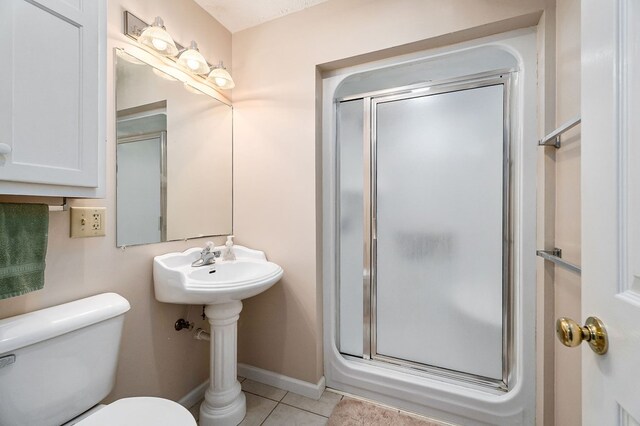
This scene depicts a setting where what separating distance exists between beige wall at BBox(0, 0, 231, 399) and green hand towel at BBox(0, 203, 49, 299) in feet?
0.40

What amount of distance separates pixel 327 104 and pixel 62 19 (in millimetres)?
1227

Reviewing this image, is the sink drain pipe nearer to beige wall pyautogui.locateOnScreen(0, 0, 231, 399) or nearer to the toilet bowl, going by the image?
beige wall pyautogui.locateOnScreen(0, 0, 231, 399)

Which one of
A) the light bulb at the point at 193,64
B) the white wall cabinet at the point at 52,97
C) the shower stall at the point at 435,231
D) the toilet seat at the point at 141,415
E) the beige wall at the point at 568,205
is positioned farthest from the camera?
the light bulb at the point at 193,64

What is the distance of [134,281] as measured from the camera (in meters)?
1.28

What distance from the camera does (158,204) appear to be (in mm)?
1413

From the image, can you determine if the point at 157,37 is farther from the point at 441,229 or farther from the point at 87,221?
the point at 441,229

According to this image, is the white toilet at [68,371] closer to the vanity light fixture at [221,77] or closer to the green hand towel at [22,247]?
the green hand towel at [22,247]

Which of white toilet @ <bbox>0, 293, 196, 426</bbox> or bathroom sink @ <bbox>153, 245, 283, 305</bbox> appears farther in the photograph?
bathroom sink @ <bbox>153, 245, 283, 305</bbox>

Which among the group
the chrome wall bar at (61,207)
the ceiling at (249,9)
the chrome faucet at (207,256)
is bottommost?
the chrome faucet at (207,256)

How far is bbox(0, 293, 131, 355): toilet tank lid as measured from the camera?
80cm

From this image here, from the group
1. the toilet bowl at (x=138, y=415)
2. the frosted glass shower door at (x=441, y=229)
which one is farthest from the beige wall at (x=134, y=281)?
the frosted glass shower door at (x=441, y=229)

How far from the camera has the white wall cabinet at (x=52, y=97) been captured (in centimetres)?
72

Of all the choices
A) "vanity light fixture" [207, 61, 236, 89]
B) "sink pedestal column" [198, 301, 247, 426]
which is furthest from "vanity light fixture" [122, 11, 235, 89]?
"sink pedestal column" [198, 301, 247, 426]

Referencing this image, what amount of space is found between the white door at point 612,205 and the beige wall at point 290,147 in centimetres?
113
